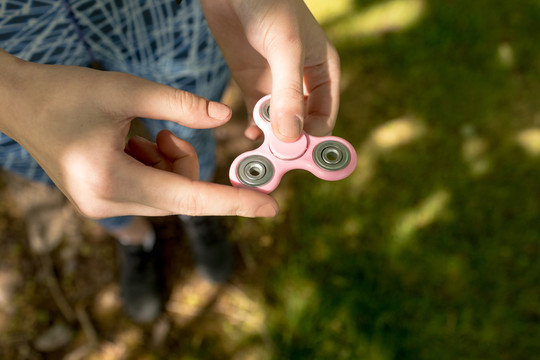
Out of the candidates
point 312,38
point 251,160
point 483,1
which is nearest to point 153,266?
point 251,160

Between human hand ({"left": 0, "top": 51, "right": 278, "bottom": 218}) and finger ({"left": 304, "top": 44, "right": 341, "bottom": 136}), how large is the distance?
44 centimetres

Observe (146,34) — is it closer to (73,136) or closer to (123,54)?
(123,54)

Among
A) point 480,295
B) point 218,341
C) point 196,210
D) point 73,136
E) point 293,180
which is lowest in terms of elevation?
point 218,341

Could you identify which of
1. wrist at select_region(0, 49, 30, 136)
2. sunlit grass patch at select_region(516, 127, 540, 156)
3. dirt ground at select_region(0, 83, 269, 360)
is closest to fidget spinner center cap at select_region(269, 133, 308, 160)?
wrist at select_region(0, 49, 30, 136)

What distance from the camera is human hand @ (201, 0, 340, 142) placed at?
3.96 feet

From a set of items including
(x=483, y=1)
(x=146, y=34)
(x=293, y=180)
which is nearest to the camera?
(x=146, y=34)

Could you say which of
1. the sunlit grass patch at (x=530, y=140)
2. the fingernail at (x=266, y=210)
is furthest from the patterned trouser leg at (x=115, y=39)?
the sunlit grass patch at (x=530, y=140)

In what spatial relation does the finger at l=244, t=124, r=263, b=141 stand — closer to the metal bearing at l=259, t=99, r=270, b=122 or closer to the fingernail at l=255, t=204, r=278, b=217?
the metal bearing at l=259, t=99, r=270, b=122

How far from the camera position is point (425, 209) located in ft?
7.71

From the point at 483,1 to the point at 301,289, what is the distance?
2.44 metres

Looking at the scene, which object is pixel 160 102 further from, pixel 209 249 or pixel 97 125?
pixel 209 249

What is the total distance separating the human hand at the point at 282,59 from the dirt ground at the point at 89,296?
1.02m

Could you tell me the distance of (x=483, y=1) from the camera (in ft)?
9.52

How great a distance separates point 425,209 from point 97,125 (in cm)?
191
